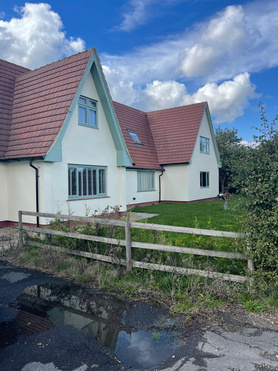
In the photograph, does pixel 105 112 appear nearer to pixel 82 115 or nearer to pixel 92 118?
pixel 92 118

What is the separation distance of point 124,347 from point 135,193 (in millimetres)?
14355

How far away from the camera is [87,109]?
12.6m

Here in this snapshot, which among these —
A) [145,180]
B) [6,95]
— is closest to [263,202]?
[6,95]

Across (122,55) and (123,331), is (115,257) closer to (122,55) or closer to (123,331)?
(123,331)

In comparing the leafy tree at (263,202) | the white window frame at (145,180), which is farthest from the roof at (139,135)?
the leafy tree at (263,202)

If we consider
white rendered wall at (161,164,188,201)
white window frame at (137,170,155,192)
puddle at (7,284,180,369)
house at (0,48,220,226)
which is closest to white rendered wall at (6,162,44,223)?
house at (0,48,220,226)

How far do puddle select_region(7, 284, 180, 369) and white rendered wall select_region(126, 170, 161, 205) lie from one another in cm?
1191

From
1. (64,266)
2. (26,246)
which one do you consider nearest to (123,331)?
(64,266)

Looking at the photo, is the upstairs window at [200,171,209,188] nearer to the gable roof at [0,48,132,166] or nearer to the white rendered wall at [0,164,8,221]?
the gable roof at [0,48,132,166]

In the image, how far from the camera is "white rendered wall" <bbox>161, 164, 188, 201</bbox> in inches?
771

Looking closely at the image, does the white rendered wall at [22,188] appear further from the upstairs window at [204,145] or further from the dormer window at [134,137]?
the upstairs window at [204,145]

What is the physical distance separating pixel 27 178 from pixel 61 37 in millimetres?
6887

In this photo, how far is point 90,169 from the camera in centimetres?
1277

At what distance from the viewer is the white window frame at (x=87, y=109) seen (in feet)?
40.0
